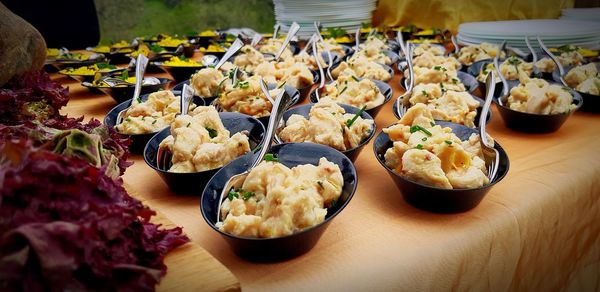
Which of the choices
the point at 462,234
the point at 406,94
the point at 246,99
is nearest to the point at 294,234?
the point at 462,234

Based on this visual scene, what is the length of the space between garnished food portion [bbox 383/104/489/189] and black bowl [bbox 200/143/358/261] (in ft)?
0.66

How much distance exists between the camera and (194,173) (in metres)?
1.34

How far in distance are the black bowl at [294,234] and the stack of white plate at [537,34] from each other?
2.38 meters

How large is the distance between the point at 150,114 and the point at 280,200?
3.43 ft

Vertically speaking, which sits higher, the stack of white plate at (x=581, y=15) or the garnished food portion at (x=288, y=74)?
the garnished food portion at (x=288, y=74)

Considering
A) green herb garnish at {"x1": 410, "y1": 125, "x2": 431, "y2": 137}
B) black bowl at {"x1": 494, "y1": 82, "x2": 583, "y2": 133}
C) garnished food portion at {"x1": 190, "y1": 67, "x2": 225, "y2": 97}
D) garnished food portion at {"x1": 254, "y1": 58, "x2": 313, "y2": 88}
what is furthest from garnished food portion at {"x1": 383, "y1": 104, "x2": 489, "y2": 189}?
garnished food portion at {"x1": 190, "y1": 67, "x2": 225, "y2": 97}

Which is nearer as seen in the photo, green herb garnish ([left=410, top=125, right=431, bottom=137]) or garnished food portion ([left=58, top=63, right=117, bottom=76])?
green herb garnish ([left=410, top=125, right=431, bottom=137])

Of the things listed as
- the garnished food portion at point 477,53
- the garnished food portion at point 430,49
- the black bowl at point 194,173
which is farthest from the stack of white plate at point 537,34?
the black bowl at point 194,173

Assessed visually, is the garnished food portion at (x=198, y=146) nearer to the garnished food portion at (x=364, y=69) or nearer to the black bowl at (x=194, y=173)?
the black bowl at (x=194, y=173)

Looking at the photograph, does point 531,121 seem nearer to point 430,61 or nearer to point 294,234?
point 430,61

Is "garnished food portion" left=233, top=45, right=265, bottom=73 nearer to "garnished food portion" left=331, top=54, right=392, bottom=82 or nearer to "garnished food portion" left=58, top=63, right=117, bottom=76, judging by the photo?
"garnished food portion" left=331, top=54, right=392, bottom=82

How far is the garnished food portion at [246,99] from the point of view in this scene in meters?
1.92

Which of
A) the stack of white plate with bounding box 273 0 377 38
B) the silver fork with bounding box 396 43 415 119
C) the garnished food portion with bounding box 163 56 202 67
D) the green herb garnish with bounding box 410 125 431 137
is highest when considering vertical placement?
the green herb garnish with bounding box 410 125 431 137

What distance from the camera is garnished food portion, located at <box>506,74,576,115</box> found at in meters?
1.82
